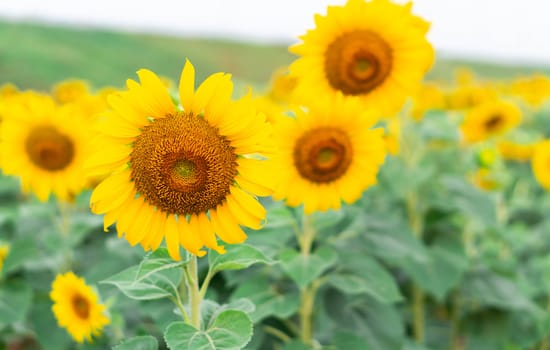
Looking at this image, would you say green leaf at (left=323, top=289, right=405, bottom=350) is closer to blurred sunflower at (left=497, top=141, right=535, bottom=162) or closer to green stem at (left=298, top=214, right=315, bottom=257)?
green stem at (left=298, top=214, right=315, bottom=257)

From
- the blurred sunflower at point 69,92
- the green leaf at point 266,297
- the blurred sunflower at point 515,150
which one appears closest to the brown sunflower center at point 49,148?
the green leaf at point 266,297

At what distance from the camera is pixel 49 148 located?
104 inches

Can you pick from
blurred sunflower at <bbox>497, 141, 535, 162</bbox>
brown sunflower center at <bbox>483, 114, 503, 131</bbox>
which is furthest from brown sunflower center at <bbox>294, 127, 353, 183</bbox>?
blurred sunflower at <bbox>497, 141, 535, 162</bbox>

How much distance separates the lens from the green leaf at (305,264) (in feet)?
6.13

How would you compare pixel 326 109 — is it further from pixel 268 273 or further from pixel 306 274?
pixel 268 273

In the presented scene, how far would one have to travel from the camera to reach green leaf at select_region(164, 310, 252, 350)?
125cm

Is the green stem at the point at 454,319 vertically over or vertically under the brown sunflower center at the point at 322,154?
under

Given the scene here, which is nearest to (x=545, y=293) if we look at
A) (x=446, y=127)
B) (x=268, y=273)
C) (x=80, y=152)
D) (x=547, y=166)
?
(x=547, y=166)

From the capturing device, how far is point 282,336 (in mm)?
2154

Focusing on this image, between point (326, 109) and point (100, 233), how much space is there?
5.36ft

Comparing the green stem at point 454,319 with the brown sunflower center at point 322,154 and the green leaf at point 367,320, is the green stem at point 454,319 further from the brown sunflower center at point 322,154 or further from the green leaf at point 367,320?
the brown sunflower center at point 322,154

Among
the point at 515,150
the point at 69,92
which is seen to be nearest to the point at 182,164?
the point at 69,92

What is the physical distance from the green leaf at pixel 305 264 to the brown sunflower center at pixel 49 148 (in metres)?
1.10

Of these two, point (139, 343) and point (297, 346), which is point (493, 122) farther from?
point (139, 343)
